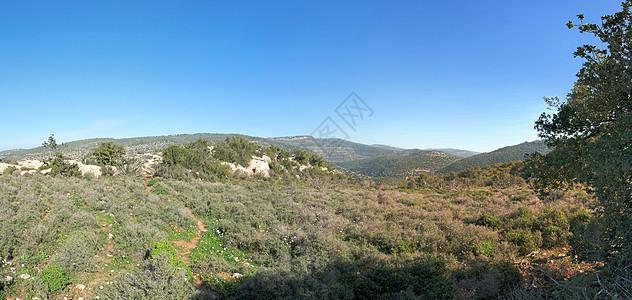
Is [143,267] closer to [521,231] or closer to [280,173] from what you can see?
[521,231]

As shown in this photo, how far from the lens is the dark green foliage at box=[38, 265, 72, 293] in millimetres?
5684

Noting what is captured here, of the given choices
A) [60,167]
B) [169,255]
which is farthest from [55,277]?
[60,167]

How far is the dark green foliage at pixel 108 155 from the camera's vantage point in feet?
92.2

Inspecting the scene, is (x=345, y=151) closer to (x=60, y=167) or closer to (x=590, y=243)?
(x=60, y=167)

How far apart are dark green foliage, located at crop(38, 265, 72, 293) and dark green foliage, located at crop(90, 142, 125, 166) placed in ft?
88.5

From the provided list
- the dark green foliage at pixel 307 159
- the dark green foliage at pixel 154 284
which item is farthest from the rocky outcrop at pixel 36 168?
the dark green foliage at pixel 307 159

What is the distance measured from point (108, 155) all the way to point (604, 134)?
38462 millimetres

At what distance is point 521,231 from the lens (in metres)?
9.38

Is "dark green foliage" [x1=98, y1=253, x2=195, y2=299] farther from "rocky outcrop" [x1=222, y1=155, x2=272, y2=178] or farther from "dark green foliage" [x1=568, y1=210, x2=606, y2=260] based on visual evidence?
"rocky outcrop" [x1=222, y1=155, x2=272, y2=178]

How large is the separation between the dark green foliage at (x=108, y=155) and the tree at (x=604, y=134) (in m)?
35.8

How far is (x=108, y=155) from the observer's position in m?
28.8

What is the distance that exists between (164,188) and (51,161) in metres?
15.3

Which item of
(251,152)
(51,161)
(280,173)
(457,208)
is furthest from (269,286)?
(251,152)

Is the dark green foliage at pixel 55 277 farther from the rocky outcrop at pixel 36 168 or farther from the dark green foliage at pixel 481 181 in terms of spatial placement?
the dark green foliage at pixel 481 181
